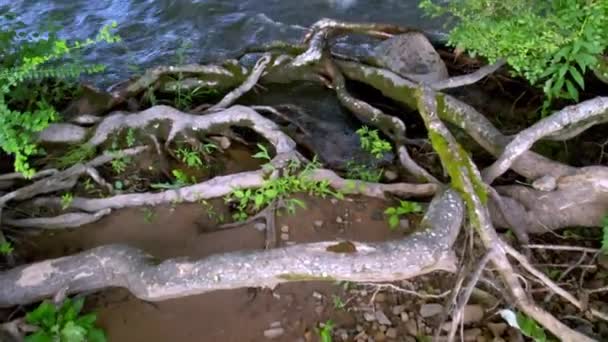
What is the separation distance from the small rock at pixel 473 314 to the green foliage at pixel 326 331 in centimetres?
94

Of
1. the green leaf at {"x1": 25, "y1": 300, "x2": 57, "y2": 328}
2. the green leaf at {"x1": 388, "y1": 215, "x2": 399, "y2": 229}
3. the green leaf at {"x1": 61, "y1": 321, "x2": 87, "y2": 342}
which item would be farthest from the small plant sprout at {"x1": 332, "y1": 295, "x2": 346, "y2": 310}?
the green leaf at {"x1": 25, "y1": 300, "x2": 57, "y2": 328}

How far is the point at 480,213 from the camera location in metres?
3.97

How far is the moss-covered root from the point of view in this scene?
373cm

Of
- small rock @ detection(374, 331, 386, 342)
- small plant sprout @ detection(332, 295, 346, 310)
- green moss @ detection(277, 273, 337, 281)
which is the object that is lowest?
small rock @ detection(374, 331, 386, 342)

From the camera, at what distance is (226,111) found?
557cm

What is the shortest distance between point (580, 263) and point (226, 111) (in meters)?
3.31

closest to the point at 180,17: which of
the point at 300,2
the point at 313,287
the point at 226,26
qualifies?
the point at 226,26

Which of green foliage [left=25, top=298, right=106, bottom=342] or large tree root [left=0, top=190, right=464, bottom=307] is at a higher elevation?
large tree root [left=0, top=190, right=464, bottom=307]

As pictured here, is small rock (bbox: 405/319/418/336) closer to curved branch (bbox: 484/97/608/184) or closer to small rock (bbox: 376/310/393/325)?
small rock (bbox: 376/310/393/325)

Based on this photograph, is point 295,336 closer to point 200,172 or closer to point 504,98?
point 200,172

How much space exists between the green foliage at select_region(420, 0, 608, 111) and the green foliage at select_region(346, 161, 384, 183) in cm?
133

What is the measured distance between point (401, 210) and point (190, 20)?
4612 millimetres

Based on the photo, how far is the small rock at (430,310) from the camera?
4184 mm

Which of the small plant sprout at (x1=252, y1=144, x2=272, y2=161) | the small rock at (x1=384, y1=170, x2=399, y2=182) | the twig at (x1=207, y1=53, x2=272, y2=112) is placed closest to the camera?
the small plant sprout at (x1=252, y1=144, x2=272, y2=161)
